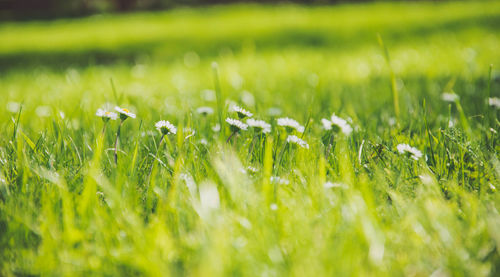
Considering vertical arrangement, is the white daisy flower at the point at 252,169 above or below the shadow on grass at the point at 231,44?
above

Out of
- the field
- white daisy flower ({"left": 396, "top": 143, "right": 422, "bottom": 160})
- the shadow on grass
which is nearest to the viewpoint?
the field

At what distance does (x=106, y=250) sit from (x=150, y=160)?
48 centimetres

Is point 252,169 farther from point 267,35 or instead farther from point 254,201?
point 267,35

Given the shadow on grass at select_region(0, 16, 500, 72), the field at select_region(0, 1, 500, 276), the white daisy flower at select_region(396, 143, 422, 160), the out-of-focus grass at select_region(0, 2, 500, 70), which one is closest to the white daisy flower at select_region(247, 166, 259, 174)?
the field at select_region(0, 1, 500, 276)

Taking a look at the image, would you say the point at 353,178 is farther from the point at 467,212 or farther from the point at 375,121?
the point at 375,121

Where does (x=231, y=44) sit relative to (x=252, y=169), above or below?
below

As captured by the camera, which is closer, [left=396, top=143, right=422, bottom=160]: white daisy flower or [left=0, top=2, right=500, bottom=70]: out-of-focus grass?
[left=396, top=143, right=422, bottom=160]: white daisy flower

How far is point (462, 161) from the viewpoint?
1.19 meters

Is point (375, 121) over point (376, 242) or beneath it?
beneath

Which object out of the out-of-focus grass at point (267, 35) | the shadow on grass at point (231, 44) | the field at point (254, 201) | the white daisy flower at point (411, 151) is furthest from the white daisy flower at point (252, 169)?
the shadow on grass at point (231, 44)

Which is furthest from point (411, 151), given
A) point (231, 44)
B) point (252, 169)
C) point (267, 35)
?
point (267, 35)

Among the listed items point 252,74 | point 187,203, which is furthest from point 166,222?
point 252,74

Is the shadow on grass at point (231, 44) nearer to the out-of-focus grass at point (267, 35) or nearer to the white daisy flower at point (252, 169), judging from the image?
the out-of-focus grass at point (267, 35)

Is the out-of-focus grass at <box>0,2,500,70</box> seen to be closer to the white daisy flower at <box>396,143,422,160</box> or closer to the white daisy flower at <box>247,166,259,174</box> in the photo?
the white daisy flower at <box>396,143,422,160</box>
